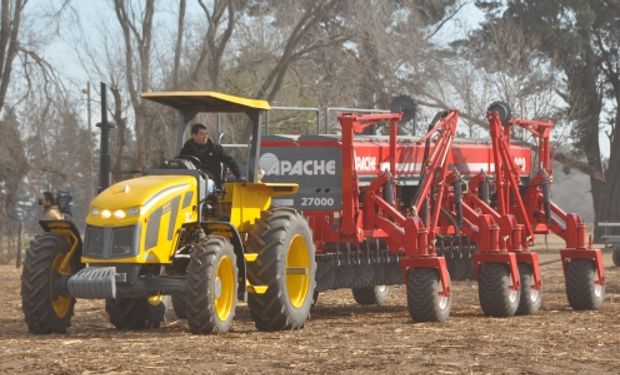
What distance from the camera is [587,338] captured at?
554 inches

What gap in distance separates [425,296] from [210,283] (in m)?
3.23

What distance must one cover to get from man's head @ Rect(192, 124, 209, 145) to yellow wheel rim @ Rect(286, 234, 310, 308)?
53.2 inches

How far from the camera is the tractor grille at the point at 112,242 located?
13.8 meters

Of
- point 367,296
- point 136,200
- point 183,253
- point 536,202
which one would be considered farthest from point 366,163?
point 136,200

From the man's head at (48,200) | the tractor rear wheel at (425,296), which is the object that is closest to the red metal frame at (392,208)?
the tractor rear wheel at (425,296)

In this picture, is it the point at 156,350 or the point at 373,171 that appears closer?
the point at 156,350

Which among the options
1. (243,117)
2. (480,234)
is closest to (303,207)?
(480,234)

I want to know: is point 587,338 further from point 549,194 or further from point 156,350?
point 549,194

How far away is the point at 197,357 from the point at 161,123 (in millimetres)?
30800

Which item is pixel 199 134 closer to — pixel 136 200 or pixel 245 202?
pixel 245 202

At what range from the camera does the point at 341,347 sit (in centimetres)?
1305

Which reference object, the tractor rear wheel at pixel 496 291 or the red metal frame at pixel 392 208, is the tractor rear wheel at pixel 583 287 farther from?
the red metal frame at pixel 392 208

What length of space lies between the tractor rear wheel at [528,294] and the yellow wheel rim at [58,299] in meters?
5.79

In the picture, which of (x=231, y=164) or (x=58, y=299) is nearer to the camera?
(x=58, y=299)
